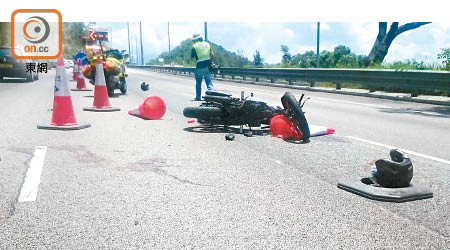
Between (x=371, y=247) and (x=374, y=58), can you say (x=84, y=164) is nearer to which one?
(x=371, y=247)

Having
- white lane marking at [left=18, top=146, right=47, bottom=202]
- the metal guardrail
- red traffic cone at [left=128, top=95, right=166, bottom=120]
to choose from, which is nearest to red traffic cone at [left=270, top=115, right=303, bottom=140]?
red traffic cone at [left=128, top=95, right=166, bottom=120]

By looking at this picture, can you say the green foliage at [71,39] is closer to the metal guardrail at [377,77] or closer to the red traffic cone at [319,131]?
the metal guardrail at [377,77]

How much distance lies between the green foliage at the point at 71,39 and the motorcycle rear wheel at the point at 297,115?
103 m

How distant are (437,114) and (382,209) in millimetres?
7777

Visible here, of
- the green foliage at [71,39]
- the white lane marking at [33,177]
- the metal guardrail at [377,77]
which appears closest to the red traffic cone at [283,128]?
the white lane marking at [33,177]

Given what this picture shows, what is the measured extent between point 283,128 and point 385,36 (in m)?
23.7

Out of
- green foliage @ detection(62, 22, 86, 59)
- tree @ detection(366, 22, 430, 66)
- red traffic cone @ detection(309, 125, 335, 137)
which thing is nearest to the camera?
red traffic cone @ detection(309, 125, 335, 137)

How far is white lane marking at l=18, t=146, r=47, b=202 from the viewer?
381 centimetres

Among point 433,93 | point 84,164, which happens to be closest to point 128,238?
point 84,164

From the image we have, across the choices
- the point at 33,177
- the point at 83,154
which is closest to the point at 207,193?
the point at 33,177

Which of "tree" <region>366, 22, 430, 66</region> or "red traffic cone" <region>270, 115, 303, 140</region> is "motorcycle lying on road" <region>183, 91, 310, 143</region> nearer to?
"red traffic cone" <region>270, 115, 303, 140</region>

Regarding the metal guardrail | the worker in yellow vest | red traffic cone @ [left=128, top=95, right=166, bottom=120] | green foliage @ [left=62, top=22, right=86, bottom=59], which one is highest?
green foliage @ [left=62, top=22, right=86, bottom=59]

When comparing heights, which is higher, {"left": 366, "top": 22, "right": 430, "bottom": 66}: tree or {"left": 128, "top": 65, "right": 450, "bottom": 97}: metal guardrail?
{"left": 366, "top": 22, "right": 430, "bottom": 66}: tree

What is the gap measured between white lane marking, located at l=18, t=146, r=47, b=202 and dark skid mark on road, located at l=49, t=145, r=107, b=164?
0.28 m
